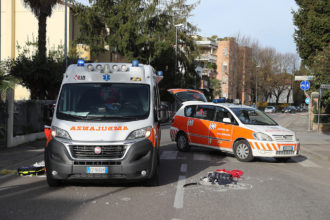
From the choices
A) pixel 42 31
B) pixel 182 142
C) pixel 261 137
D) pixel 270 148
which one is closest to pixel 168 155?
pixel 182 142

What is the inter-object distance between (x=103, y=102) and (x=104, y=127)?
848mm

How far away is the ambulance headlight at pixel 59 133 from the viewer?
7.80 meters

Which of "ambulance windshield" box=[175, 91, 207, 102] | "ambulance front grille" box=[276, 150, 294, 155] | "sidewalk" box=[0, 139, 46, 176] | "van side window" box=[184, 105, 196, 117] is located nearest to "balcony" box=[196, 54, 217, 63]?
"ambulance windshield" box=[175, 91, 207, 102]

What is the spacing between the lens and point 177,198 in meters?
7.36

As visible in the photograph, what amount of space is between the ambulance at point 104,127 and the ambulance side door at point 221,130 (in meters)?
4.62

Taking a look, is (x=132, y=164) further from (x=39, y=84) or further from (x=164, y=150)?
(x=39, y=84)

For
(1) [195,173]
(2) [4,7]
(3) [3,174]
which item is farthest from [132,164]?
(2) [4,7]

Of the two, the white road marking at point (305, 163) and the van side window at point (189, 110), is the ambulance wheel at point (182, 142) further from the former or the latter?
the white road marking at point (305, 163)

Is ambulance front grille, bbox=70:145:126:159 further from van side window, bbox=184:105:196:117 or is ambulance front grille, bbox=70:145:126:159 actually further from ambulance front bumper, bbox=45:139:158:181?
van side window, bbox=184:105:196:117

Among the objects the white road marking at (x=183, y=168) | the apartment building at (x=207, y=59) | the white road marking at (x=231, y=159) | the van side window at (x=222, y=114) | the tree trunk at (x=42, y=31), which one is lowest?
the white road marking at (x=231, y=159)

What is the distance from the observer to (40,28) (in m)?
25.6

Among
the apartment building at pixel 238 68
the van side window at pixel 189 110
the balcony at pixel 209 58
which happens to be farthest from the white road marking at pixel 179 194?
the balcony at pixel 209 58

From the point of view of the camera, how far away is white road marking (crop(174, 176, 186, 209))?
22.5ft

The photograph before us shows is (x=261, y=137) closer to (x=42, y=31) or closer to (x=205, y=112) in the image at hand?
(x=205, y=112)
